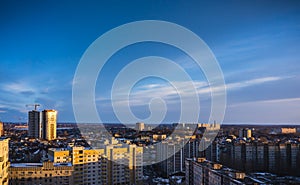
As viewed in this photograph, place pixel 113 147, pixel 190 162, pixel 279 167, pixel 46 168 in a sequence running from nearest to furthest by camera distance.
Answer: pixel 46 168 < pixel 190 162 < pixel 113 147 < pixel 279 167

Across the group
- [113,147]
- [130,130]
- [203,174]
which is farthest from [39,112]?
Answer: [203,174]

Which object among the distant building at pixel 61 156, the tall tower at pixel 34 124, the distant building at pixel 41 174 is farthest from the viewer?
the tall tower at pixel 34 124

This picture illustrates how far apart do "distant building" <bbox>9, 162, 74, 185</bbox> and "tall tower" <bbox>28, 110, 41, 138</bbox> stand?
898cm

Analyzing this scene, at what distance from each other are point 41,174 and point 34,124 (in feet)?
30.7

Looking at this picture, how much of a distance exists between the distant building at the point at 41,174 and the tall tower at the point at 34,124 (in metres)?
8.98

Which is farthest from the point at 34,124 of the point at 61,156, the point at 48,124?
the point at 61,156

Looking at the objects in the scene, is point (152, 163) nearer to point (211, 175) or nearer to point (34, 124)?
point (211, 175)

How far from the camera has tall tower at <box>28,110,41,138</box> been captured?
12.5 m

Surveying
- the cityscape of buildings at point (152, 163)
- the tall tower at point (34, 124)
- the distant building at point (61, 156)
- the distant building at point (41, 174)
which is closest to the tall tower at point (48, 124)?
the tall tower at point (34, 124)

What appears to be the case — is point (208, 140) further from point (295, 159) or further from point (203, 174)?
point (203, 174)

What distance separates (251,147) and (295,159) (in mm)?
979

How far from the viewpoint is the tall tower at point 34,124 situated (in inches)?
491

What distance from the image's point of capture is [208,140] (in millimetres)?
8430

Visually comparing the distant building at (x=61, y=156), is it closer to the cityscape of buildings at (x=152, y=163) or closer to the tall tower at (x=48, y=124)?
the cityscape of buildings at (x=152, y=163)
